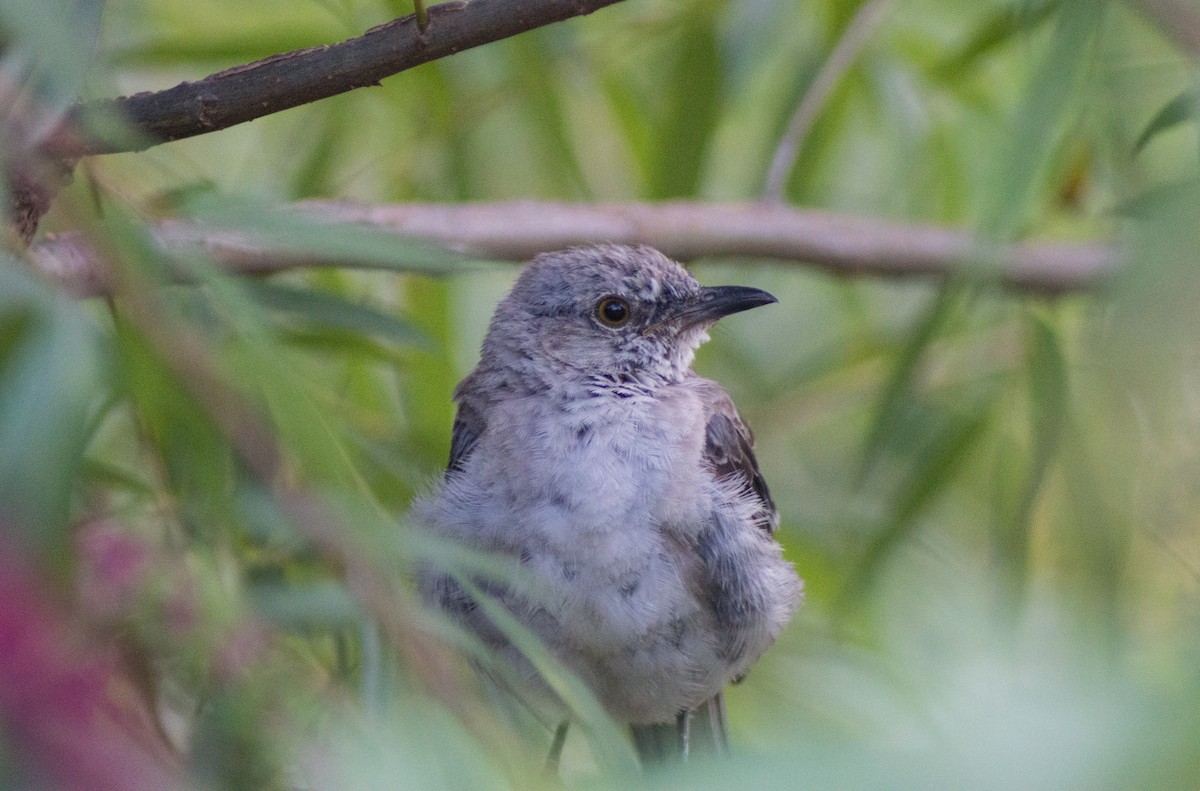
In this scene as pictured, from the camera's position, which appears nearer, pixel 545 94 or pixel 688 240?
pixel 688 240

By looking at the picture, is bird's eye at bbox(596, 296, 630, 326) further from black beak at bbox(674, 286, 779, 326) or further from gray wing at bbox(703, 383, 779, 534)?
gray wing at bbox(703, 383, 779, 534)

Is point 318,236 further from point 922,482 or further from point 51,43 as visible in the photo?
point 922,482

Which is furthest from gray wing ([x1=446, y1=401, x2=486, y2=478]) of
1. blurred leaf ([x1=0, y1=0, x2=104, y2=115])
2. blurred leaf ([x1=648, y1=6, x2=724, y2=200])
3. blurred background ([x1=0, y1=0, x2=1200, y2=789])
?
blurred leaf ([x1=0, y1=0, x2=104, y2=115])

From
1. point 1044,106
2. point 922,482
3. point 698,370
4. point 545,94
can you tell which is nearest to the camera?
point 1044,106

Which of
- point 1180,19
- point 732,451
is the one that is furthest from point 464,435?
point 1180,19

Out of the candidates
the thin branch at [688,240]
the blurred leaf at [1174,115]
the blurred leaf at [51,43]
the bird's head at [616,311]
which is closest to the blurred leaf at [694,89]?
the thin branch at [688,240]

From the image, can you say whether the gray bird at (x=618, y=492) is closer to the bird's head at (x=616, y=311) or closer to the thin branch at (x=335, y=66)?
the bird's head at (x=616, y=311)

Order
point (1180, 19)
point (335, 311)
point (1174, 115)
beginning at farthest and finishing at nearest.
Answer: point (335, 311)
point (1174, 115)
point (1180, 19)
